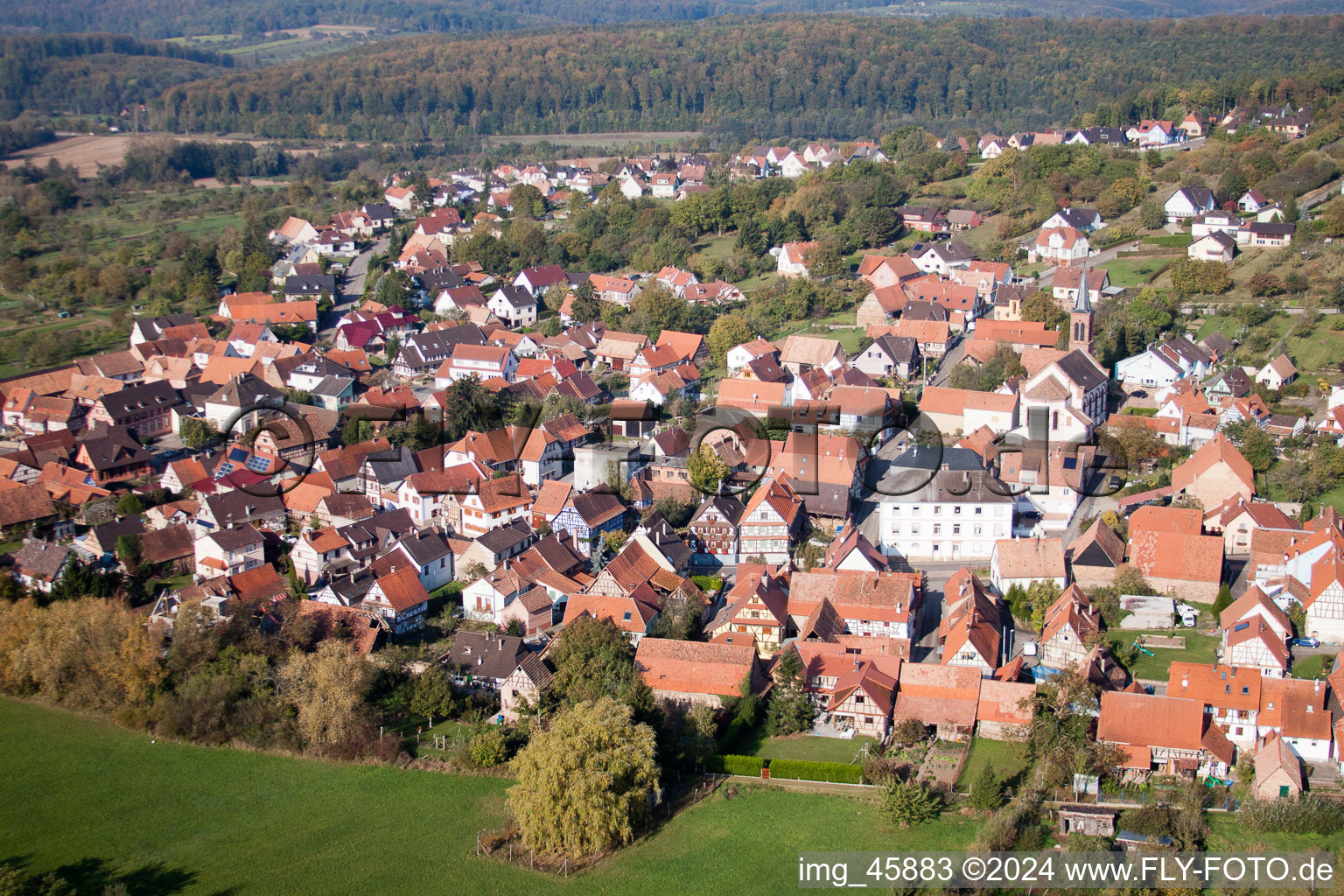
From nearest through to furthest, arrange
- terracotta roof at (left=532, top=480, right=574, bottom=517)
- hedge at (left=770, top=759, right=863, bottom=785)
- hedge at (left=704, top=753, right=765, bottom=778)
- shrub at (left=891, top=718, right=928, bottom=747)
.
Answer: hedge at (left=770, top=759, right=863, bottom=785)
hedge at (left=704, top=753, right=765, bottom=778)
shrub at (left=891, top=718, right=928, bottom=747)
terracotta roof at (left=532, top=480, right=574, bottom=517)

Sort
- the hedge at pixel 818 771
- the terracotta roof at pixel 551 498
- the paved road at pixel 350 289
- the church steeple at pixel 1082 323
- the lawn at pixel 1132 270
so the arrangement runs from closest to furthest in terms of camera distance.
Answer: the hedge at pixel 818 771
the terracotta roof at pixel 551 498
the church steeple at pixel 1082 323
the lawn at pixel 1132 270
the paved road at pixel 350 289

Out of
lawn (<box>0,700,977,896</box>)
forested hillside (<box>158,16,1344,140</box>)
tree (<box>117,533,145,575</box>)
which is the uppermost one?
forested hillside (<box>158,16,1344,140</box>)

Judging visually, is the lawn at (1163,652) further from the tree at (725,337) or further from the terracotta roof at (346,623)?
the tree at (725,337)

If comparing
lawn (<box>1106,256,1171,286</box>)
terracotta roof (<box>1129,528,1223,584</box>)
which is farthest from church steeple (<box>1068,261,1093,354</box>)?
terracotta roof (<box>1129,528,1223,584</box>)

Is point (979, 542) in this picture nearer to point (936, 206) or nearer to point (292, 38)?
point (936, 206)

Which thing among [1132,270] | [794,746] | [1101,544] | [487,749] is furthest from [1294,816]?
[1132,270]

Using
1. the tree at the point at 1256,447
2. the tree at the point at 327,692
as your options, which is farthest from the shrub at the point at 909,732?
the tree at the point at 1256,447

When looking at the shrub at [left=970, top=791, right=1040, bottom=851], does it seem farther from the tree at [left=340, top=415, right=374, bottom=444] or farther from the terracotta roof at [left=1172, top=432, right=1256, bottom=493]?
the tree at [left=340, top=415, right=374, bottom=444]
